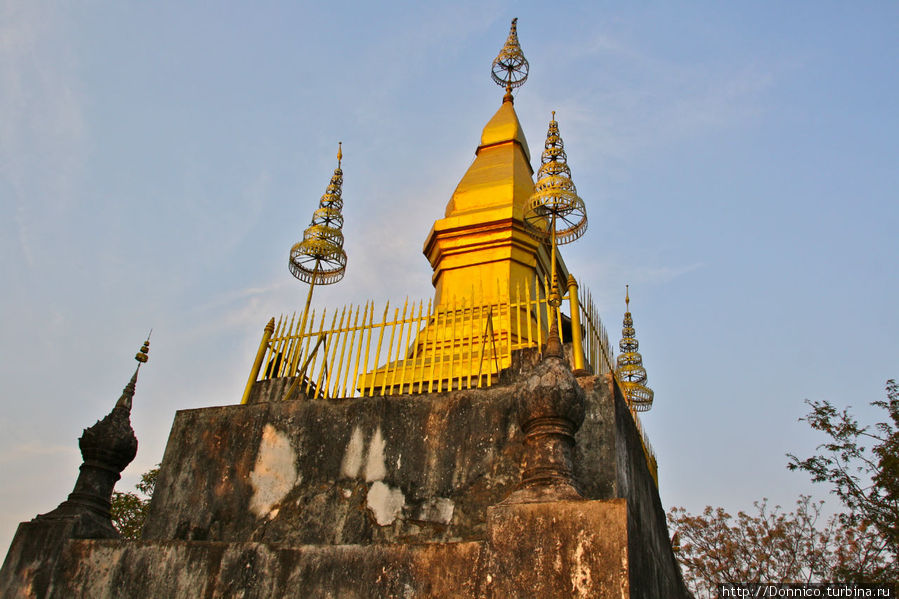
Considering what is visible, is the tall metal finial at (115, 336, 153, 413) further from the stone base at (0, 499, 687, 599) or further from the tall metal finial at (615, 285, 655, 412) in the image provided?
the tall metal finial at (615, 285, 655, 412)

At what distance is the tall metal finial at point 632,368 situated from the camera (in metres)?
16.5

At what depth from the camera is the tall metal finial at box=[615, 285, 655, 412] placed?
16.5m

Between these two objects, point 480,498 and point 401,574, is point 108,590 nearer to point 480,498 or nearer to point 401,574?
point 401,574

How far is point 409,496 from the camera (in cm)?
601

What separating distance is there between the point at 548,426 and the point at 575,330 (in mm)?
1727

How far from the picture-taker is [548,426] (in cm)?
514

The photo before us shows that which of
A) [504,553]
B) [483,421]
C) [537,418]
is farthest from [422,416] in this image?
[504,553]

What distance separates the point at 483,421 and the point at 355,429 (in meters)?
1.20

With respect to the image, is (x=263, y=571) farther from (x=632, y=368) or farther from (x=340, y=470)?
(x=632, y=368)

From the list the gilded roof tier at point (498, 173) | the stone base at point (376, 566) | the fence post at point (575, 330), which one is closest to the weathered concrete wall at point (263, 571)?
the stone base at point (376, 566)

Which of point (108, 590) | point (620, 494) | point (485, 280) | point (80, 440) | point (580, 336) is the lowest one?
point (108, 590)

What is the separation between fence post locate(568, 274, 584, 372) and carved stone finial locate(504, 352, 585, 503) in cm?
108

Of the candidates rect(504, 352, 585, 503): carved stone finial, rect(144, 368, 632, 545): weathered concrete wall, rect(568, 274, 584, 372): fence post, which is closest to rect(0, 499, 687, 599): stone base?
rect(504, 352, 585, 503): carved stone finial

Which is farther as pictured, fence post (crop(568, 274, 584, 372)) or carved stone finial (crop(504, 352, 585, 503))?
fence post (crop(568, 274, 584, 372))
